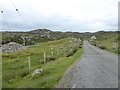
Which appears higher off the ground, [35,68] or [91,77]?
[91,77]

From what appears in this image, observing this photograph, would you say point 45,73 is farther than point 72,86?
Yes

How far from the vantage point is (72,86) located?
14383mm

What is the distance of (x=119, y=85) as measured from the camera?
1445cm

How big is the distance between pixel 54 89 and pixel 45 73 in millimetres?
6988

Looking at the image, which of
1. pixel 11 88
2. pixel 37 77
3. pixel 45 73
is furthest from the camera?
pixel 45 73

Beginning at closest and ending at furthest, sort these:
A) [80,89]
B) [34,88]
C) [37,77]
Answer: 1. [80,89]
2. [34,88]
3. [37,77]

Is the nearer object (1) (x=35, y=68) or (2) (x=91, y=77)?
(2) (x=91, y=77)

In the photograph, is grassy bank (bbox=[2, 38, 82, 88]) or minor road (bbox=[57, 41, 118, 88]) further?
grassy bank (bbox=[2, 38, 82, 88])

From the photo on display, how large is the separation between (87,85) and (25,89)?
3339 mm

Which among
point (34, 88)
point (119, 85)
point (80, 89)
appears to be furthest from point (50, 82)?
point (119, 85)

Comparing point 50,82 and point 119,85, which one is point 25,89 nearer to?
point 50,82

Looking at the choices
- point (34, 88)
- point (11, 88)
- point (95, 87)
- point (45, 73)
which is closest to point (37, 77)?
point (45, 73)

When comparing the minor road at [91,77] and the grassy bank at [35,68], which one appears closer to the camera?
the minor road at [91,77]

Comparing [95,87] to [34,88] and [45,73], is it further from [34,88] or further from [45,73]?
[45,73]
